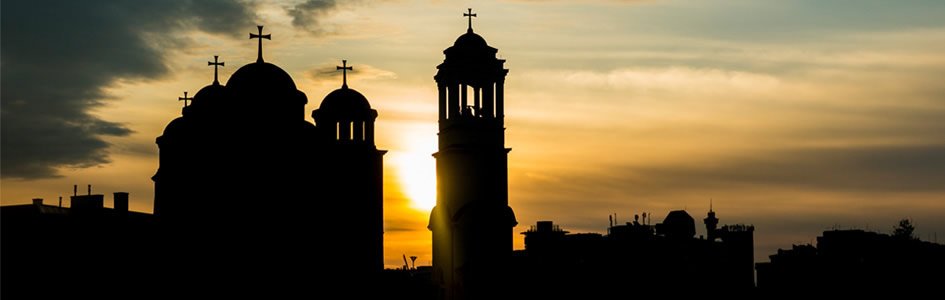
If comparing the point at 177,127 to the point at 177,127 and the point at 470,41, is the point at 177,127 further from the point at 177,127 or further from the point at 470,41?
the point at 470,41

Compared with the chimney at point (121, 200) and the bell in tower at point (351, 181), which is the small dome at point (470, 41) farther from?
the chimney at point (121, 200)

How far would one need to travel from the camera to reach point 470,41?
88.6 metres

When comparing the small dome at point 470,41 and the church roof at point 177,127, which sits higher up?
the small dome at point 470,41

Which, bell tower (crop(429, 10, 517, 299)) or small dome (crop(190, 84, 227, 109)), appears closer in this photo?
small dome (crop(190, 84, 227, 109))

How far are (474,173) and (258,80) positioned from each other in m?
13.7

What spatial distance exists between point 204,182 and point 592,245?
110 ft

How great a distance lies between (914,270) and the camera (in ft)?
345

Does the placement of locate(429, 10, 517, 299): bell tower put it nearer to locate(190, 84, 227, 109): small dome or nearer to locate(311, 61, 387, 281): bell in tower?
locate(311, 61, 387, 281): bell in tower

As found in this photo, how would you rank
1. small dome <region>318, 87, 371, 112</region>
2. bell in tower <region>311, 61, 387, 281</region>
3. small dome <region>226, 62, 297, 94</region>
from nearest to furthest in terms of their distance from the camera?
small dome <region>226, 62, 297, 94</region>, bell in tower <region>311, 61, 387, 281</region>, small dome <region>318, 87, 371, 112</region>

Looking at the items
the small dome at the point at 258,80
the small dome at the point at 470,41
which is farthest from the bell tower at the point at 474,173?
the small dome at the point at 258,80

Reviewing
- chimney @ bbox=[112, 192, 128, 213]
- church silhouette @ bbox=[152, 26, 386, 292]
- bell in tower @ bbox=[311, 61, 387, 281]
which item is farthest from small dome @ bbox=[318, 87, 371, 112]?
chimney @ bbox=[112, 192, 128, 213]

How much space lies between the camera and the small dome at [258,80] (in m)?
79.4

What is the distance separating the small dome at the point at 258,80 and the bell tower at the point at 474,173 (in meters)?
11.1

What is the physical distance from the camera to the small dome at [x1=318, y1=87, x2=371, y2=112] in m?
88.2
